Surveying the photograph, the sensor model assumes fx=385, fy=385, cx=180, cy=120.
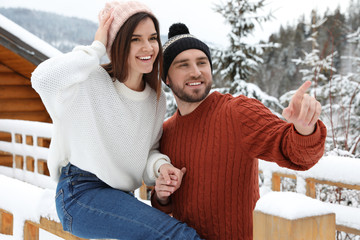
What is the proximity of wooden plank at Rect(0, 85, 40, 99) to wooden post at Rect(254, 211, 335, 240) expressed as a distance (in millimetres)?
7244

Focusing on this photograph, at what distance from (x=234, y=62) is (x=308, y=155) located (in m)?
8.23

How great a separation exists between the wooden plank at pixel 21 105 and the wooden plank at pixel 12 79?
345mm

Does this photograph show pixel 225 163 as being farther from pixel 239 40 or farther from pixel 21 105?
pixel 239 40

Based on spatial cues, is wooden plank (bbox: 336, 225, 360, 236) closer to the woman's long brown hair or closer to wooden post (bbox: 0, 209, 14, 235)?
the woman's long brown hair

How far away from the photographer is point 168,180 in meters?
1.86

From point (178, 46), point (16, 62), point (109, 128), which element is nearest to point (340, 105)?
point (178, 46)

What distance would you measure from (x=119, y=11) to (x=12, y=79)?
606 centimetres

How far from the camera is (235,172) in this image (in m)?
1.88

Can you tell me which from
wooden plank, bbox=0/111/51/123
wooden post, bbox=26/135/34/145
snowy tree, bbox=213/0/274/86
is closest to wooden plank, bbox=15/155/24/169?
wooden post, bbox=26/135/34/145

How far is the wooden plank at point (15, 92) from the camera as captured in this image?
7.27 m

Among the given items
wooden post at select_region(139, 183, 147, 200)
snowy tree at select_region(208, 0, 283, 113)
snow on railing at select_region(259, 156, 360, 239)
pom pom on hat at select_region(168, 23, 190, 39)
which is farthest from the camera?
snowy tree at select_region(208, 0, 283, 113)

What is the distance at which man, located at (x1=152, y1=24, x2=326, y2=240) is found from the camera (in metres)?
1.65

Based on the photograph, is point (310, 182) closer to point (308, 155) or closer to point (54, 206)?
point (308, 155)

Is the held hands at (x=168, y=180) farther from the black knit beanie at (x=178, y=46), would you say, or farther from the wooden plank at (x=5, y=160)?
the wooden plank at (x=5, y=160)
